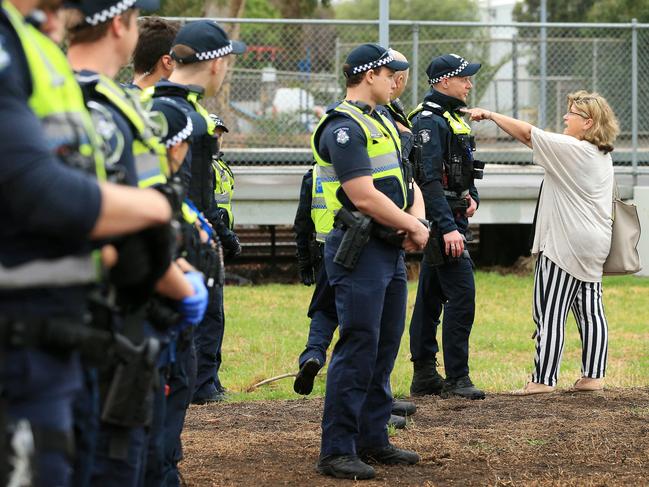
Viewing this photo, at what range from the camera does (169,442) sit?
450 centimetres

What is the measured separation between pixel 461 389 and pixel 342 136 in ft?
9.83

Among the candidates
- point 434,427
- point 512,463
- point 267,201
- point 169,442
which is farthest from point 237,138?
point 169,442

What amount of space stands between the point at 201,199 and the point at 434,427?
2.66 m

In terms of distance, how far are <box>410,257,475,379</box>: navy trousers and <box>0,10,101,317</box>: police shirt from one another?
17.8 feet

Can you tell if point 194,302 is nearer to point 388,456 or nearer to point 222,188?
point 388,456

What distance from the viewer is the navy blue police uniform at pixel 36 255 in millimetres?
2656

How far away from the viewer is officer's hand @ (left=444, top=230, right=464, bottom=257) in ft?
25.7

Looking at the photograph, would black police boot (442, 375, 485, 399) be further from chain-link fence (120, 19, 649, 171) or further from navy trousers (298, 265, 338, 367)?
chain-link fence (120, 19, 649, 171)

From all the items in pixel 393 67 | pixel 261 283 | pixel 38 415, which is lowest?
pixel 261 283

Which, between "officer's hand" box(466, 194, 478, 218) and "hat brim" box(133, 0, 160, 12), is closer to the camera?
"hat brim" box(133, 0, 160, 12)

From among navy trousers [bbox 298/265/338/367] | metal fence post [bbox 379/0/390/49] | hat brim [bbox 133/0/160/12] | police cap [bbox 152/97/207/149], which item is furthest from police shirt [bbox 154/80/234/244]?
metal fence post [bbox 379/0/390/49]

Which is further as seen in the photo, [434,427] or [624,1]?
[624,1]

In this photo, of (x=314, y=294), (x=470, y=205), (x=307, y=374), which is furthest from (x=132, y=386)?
(x=470, y=205)

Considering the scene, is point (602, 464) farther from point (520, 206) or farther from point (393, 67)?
point (520, 206)
